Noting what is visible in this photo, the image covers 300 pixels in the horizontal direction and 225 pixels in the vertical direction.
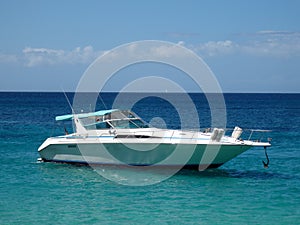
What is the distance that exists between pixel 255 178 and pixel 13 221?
12231 mm

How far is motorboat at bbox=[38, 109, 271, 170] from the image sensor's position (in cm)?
2366

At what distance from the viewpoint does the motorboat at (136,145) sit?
931 inches

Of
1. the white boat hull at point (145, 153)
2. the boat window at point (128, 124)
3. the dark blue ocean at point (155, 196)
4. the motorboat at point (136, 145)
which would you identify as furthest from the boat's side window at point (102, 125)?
the dark blue ocean at point (155, 196)

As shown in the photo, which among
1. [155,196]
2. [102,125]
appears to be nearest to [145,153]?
[102,125]

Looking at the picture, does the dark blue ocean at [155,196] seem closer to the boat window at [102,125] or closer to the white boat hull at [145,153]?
the white boat hull at [145,153]

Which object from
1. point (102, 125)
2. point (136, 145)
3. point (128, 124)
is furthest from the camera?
point (102, 125)

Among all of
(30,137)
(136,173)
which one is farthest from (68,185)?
(30,137)

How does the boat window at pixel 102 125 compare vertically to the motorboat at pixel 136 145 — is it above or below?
above

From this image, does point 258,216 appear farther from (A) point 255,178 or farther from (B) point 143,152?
(B) point 143,152

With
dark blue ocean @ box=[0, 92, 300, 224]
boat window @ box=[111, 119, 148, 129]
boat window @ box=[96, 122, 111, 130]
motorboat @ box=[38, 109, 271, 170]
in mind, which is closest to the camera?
dark blue ocean @ box=[0, 92, 300, 224]

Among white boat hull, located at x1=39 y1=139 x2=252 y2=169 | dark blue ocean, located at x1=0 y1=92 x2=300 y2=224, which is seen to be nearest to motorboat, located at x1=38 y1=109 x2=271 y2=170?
white boat hull, located at x1=39 y1=139 x2=252 y2=169

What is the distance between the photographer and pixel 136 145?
24406 mm

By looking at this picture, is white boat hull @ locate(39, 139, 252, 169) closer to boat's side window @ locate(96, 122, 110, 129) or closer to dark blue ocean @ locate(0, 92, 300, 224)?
dark blue ocean @ locate(0, 92, 300, 224)

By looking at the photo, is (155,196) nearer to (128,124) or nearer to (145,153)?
(145,153)
